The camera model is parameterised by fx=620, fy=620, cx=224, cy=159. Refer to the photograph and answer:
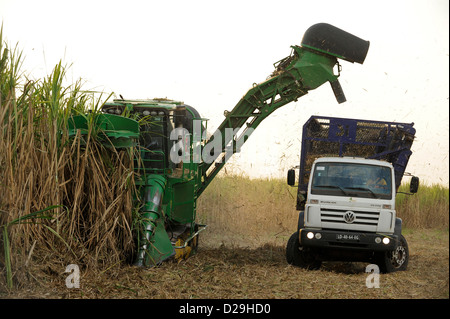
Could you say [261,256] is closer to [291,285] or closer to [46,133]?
[291,285]

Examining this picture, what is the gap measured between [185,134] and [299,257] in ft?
9.73

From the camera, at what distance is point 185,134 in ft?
36.2

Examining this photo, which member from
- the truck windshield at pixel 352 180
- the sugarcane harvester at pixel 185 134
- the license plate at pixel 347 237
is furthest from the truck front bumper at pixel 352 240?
the sugarcane harvester at pixel 185 134

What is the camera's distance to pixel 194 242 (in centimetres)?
1209

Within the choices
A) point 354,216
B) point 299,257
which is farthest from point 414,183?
point 299,257

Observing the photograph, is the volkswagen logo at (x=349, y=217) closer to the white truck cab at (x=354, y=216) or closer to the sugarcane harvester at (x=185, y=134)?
the white truck cab at (x=354, y=216)

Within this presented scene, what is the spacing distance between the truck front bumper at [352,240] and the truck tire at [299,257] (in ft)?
2.46

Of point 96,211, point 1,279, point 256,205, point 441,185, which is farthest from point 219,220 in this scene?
point 1,279

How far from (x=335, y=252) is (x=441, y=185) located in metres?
8.58

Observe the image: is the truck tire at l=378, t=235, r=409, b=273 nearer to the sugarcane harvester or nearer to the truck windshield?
the truck windshield

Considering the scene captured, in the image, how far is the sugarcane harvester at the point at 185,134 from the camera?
924 cm

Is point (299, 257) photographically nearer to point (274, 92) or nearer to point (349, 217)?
point (349, 217)

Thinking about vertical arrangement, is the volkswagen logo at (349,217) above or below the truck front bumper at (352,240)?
above
